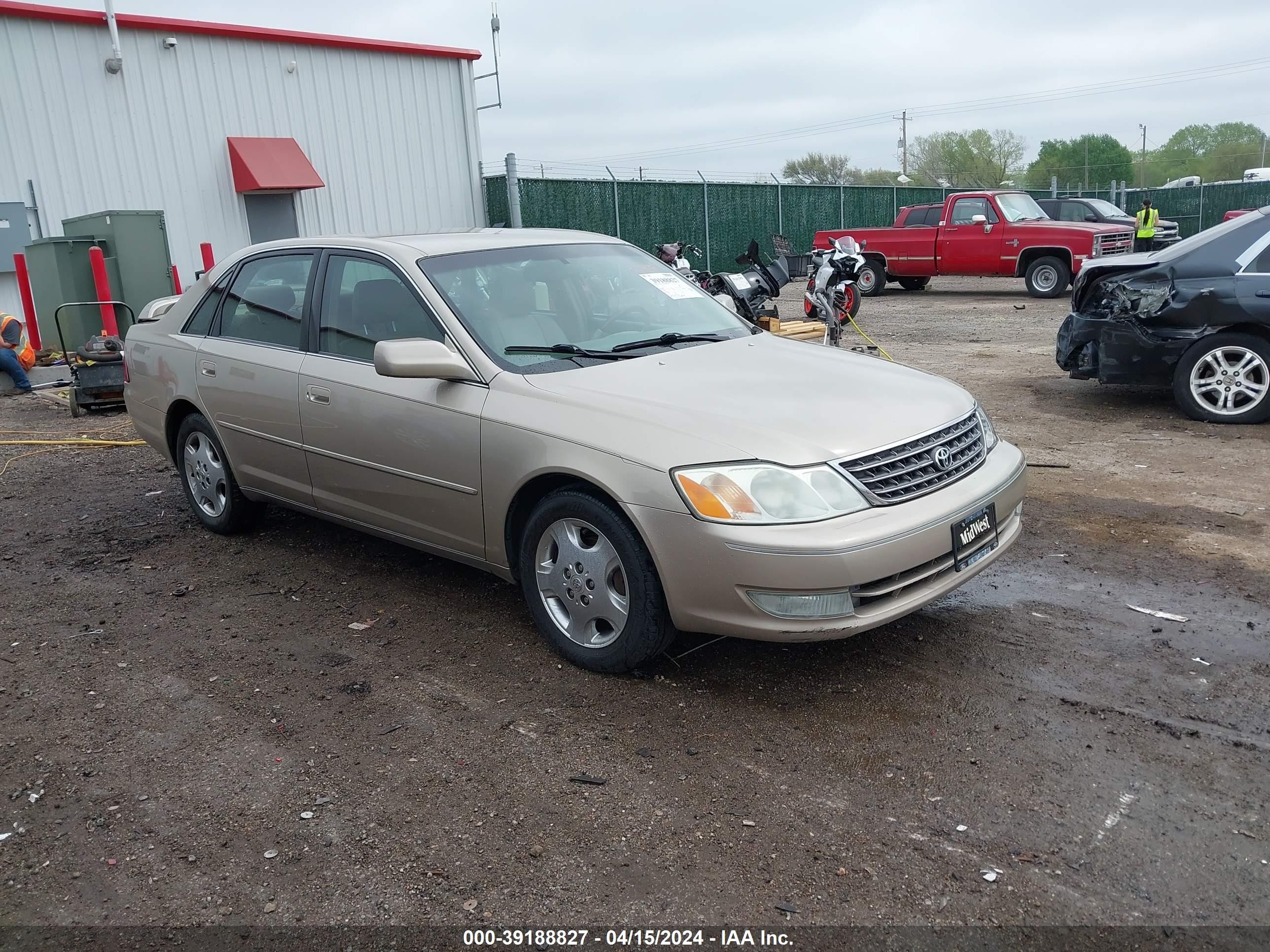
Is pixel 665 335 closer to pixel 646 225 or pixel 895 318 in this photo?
pixel 895 318

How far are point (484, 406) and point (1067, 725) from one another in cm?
237

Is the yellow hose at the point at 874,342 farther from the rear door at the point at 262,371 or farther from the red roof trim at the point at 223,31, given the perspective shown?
the red roof trim at the point at 223,31

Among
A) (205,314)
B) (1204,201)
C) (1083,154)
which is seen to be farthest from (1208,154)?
(205,314)

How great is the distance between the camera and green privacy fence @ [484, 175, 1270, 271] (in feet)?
72.7

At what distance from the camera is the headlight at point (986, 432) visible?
13.7 feet

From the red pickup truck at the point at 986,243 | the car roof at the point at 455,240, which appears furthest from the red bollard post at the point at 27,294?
the red pickup truck at the point at 986,243

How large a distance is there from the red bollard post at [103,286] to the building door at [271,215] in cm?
680

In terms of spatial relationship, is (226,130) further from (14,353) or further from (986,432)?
(986,432)

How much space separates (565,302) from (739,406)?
1191mm

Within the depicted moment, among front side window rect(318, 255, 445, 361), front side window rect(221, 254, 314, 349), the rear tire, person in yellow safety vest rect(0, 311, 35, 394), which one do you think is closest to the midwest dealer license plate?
front side window rect(318, 255, 445, 361)

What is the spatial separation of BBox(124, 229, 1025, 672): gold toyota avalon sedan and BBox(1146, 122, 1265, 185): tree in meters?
72.0

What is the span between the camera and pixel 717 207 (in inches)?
1002

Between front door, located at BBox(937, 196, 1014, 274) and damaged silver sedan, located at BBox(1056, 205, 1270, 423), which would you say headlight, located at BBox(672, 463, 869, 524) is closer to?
damaged silver sedan, located at BBox(1056, 205, 1270, 423)

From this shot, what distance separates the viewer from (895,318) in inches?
645
